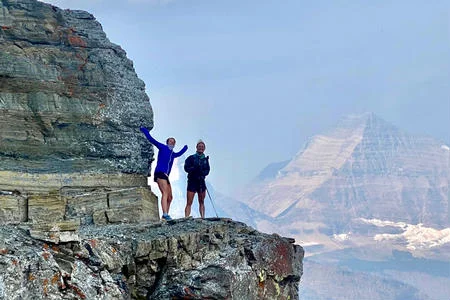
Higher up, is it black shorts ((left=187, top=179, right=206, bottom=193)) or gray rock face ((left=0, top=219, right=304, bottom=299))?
black shorts ((left=187, top=179, right=206, bottom=193))

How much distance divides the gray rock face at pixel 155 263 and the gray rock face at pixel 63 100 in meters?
6.69

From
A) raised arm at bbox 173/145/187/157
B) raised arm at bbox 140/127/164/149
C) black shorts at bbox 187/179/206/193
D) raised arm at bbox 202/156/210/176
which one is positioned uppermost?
raised arm at bbox 140/127/164/149

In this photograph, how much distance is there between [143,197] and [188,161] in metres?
2.54

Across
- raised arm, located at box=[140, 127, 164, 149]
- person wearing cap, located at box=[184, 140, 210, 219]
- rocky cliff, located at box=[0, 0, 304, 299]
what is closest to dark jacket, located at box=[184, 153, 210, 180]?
person wearing cap, located at box=[184, 140, 210, 219]

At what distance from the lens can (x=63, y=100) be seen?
4216 centimetres

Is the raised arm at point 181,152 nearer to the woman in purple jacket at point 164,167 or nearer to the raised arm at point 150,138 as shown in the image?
the woman in purple jacket at point 164,167

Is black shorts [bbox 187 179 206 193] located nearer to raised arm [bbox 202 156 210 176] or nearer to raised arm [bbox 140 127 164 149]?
raised arm [bbox 202 156 210 176]

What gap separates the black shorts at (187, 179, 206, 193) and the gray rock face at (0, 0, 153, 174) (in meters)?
3.00

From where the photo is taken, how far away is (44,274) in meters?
28.3

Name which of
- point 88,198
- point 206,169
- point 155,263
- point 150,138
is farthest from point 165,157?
point 155,263

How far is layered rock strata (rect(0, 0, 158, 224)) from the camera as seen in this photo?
128 ft

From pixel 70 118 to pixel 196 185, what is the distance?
6991mm

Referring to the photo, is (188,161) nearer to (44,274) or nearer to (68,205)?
(68,205)

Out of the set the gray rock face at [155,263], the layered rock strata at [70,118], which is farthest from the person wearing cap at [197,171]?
the gray rock face at [155,263]
